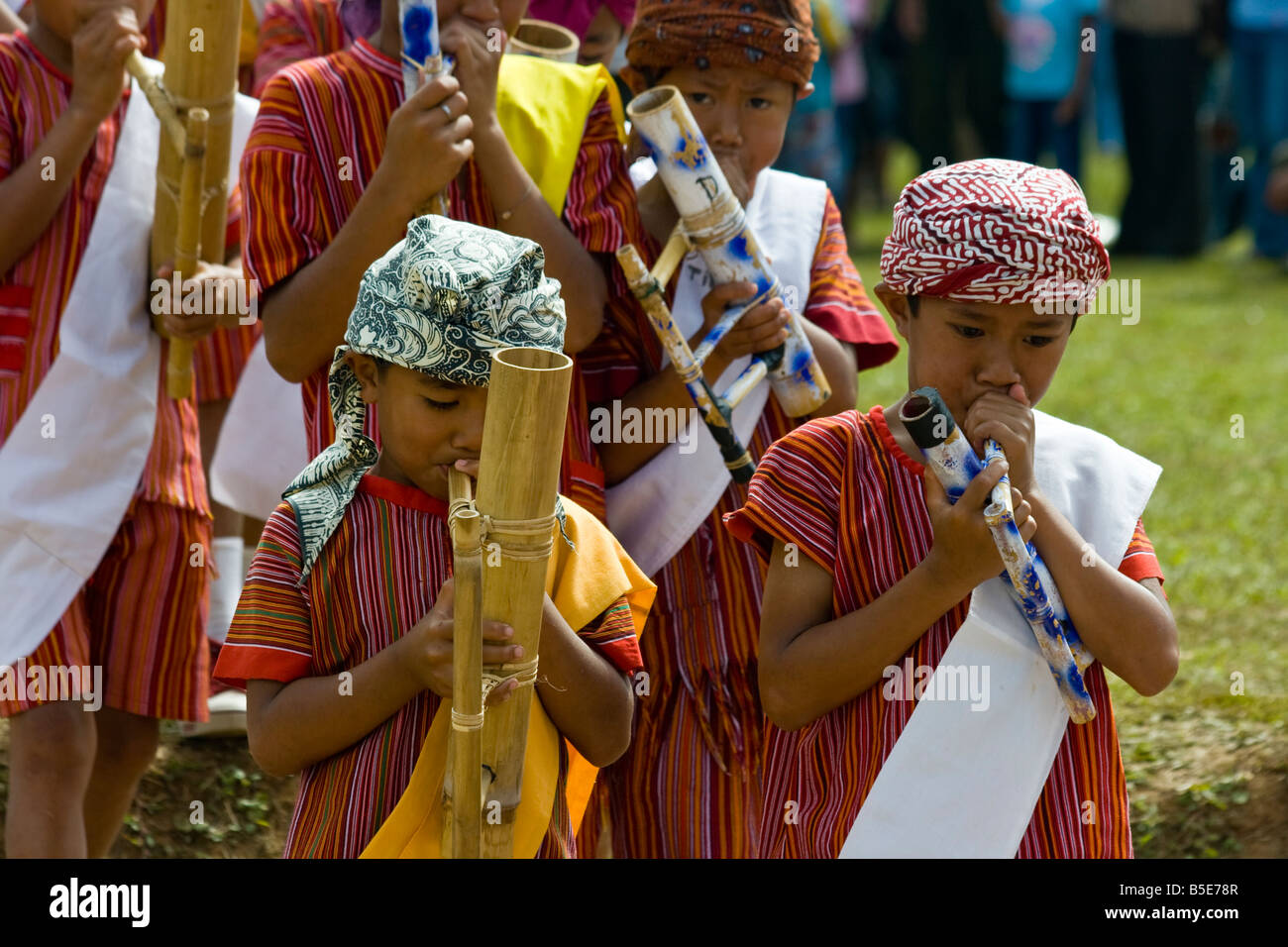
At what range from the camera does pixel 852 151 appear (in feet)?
52.0

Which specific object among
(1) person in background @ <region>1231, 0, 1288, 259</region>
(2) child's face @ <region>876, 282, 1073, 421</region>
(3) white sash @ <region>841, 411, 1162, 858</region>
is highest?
(1) person in background @ <region>1231, 0, 1288, 259</region>

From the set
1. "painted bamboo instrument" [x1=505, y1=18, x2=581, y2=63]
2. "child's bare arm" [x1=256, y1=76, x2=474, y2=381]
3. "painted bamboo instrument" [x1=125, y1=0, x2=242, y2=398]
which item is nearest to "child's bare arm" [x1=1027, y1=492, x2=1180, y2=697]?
"child's bare arm" [x1=256, y1=76, x2=474, y2=381]

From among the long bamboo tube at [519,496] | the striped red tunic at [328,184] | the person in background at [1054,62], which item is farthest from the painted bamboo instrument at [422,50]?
the person in background at [1054,62]

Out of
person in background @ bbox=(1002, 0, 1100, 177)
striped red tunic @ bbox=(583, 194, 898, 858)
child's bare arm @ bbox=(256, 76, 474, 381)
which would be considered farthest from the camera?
person in background @ bbox=(1002, 0, 1100, 177)

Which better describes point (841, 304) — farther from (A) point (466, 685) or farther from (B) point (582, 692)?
(A) point (466, 685)

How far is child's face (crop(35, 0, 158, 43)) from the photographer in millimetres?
4039

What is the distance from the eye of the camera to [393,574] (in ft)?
9.70

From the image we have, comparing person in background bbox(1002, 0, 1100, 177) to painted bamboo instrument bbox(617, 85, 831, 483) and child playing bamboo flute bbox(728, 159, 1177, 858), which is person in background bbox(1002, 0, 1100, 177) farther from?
child playing bamboo flute bbox(728, 159, 1177, 858)

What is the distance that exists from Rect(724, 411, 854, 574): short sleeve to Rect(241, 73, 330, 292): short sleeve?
103 cm

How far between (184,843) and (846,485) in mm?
2623

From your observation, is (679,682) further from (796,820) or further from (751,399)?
(796,820)

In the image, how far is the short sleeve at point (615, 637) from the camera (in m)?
2.99

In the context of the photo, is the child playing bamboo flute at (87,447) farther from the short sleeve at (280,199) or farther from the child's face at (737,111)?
the child's face at (737,111)
